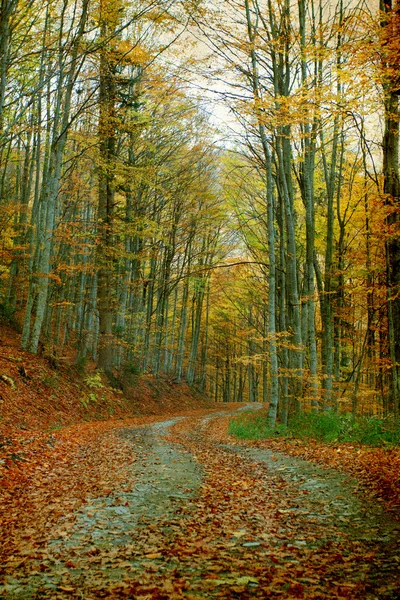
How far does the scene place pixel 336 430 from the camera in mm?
10055

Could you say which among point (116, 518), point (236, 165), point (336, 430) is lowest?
point (116, 518)

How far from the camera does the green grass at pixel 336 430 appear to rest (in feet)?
27.8

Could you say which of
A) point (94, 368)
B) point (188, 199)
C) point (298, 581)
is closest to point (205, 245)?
point (188, 199)

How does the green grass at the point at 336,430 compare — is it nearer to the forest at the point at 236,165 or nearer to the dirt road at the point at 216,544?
the forest at the point at 236,165

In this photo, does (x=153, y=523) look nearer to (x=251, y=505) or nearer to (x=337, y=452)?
(x=251, y=505)

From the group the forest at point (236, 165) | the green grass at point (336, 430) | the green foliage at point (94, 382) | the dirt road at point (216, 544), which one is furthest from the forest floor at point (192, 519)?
the green foliage at point (94, 382)

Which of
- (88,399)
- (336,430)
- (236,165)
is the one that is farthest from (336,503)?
(236,165)

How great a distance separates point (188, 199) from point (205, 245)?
5155 mm

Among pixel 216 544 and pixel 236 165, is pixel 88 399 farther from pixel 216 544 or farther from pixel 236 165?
pixel 216 544

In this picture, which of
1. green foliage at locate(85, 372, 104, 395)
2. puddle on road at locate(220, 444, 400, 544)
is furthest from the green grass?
green foliage at locate(85, 372, 104, 395)

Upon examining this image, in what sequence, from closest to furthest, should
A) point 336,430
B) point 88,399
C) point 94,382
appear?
point 336,430
point 88,399
point 94,382

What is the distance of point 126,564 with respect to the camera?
3.57 metres

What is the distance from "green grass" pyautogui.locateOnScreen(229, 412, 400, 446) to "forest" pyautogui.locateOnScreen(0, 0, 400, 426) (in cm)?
47

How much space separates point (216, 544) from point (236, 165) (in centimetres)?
1498
